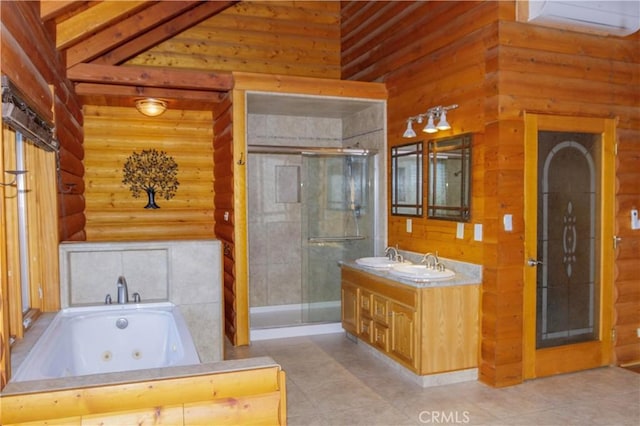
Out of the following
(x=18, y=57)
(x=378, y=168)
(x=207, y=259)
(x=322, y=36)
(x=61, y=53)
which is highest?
(x=322, y=36)

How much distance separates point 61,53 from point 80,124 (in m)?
1.47

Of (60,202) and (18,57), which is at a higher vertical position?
(18,57)

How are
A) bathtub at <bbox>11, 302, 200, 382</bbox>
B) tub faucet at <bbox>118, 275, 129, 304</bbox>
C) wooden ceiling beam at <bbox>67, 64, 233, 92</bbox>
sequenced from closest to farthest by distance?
bathtub at <bbox>11, 302, 200, 382</bbox>
tub faucet at <bbox>118, 275, 129, 304</bbox>
wooden ceiling beam at <bbox>67, 64, 233, 92</bbox>

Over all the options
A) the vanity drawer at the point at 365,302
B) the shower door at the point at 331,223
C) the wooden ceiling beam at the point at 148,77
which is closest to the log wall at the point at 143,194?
the wooden ceiling beam at the point at 148,77

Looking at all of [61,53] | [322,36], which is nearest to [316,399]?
[61,53]

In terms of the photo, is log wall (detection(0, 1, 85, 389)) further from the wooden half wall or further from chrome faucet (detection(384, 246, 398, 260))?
chrome faucet (detection(384, 246, 398, 260))

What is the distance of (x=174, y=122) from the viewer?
233 inches

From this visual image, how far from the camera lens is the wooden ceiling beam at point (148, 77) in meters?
4.38

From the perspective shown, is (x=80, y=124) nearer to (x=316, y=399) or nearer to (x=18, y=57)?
(x=18, y=57)

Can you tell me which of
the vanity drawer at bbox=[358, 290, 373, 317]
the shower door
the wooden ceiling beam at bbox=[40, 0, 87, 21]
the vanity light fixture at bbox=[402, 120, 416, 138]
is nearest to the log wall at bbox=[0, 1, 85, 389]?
the wooden ceiling beam at bbox=[40, 0, 87, 21]

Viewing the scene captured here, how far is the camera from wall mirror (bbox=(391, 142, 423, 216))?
4508 mm

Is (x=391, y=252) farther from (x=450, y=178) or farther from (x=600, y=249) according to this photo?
(x=600, y=249)

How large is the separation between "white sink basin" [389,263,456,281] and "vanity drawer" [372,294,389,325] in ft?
0.88

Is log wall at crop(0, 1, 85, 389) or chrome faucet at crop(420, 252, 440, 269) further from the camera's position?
chrome faucet at crop(420, 252, 440, 269)
